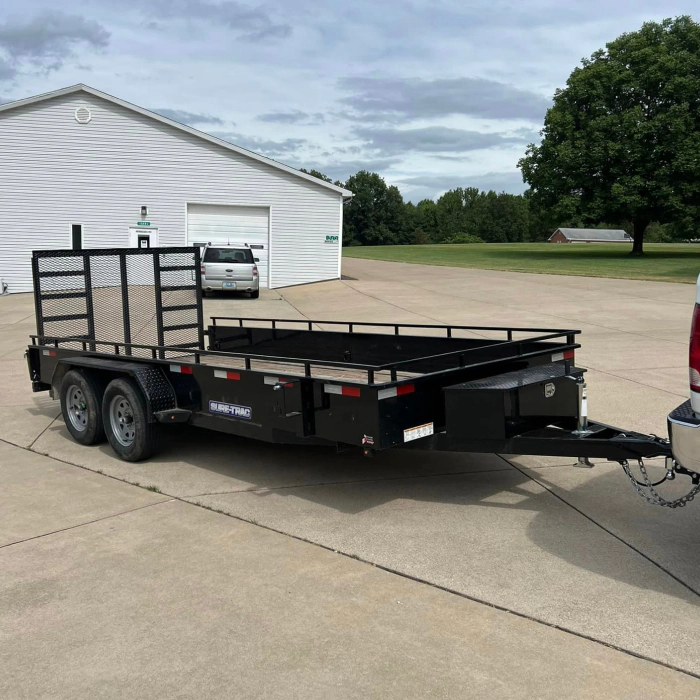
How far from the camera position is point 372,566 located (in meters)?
4.51

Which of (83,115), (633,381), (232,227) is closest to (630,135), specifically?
(232,227)

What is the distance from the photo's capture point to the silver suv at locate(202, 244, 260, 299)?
23125 mm

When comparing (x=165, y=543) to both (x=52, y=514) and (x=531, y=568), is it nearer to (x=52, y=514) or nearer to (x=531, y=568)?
(x=52, y=514)

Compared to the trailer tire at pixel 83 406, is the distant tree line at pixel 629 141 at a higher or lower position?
higher

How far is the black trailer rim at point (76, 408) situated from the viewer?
7.33 metres

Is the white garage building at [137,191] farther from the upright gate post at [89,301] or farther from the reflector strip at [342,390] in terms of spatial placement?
the reflector strip at [342,390]

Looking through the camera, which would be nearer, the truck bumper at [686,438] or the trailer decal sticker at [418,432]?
the truck bumper at [686,438]

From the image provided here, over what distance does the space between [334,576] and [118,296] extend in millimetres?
4515

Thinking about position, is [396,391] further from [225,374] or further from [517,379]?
[225,374]

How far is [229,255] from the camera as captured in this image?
77.3 ft

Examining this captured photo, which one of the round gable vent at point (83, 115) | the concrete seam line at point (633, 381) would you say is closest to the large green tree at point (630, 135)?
the round gable vent at point (83, 115)

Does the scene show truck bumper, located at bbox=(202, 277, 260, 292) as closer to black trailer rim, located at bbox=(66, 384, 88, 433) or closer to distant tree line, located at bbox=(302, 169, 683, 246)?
black trailer rim, located at bbox=(66, 384, 88, 433)

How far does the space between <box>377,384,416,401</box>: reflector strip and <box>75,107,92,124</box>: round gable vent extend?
2415 cm

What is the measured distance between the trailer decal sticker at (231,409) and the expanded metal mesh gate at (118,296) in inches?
73.0
